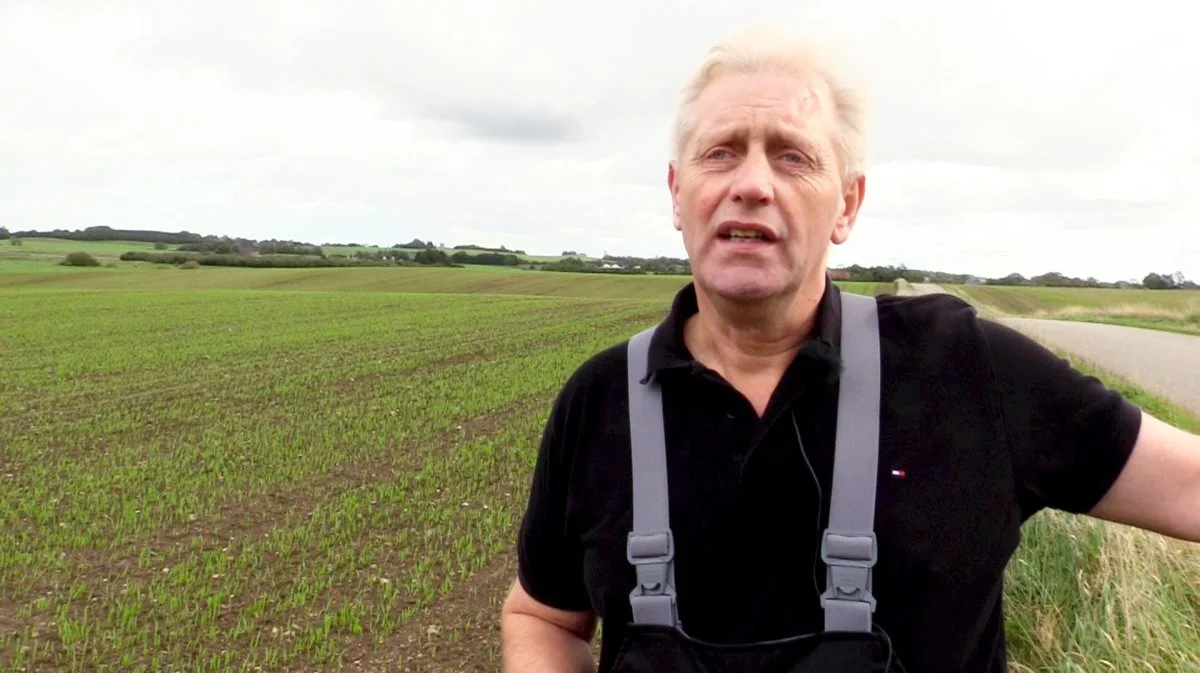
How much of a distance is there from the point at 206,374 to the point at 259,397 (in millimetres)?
3514

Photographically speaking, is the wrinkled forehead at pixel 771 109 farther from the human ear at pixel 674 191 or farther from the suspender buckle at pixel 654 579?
the suspender buckle at pixel 654 579

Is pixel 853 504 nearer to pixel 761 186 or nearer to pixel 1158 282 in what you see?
pixel 761 186

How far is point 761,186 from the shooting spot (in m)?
1.82

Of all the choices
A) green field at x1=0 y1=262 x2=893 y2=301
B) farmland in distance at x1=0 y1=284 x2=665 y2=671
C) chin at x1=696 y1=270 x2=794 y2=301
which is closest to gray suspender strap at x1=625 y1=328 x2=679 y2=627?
chin at x1=696 y1=270 x2=794 y2=301

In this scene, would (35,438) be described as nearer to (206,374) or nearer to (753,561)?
(206,374)

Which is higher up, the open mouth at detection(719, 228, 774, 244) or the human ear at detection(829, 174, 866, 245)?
the human ear at detection(829, 174, 866, 245)

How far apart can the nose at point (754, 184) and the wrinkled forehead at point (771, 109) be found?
0.06 m

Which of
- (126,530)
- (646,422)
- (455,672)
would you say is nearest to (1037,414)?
(646,422)

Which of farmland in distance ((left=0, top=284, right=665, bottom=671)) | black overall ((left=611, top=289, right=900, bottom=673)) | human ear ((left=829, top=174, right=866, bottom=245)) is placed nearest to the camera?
black overall ((left=611, top=289, right=900, bottom=673))

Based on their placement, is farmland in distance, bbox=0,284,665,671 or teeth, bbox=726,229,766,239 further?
farmland in distance, bbox=0,284,665,671

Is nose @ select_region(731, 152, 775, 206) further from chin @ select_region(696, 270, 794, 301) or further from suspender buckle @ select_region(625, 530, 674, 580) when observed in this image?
suspender buckle @ select_region(625, 530, 674, 580)

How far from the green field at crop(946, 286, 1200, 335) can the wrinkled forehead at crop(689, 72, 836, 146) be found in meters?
30.2

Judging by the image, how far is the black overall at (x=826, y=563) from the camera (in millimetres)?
1670

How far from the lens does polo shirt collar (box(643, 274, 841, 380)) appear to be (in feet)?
5.92
